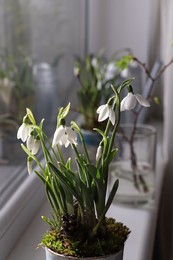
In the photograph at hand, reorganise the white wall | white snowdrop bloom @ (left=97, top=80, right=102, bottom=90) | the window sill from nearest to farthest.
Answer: the window sill < white snowdrop bloom @ (left=97, top=80, right=102, bottom=90) < the white wall

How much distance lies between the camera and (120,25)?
6.29 feet

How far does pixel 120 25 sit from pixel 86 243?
1299mm

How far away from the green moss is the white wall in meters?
1.21

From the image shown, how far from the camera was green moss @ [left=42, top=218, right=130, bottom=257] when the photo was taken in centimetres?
73

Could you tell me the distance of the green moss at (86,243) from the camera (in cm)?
73

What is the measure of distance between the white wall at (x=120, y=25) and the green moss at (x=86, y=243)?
1.21m

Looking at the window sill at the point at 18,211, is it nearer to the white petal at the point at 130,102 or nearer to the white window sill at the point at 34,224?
the white window sill at the point at 34,224

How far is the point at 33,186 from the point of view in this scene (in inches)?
43.1

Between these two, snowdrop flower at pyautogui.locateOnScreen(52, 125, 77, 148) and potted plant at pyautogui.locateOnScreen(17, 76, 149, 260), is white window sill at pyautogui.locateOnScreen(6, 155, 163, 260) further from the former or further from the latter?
snowdrop flower at pyautogui.locateOnScreen(52, 125, 77, 148)

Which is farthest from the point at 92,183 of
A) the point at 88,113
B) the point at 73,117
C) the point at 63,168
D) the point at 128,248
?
the point at 73,117

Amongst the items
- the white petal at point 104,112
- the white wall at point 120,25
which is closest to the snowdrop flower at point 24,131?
the white petal at point 104,112

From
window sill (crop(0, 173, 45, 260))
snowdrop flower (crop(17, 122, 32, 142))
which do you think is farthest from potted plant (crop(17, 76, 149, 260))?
window sill (crop(0, 173, 45, 260))

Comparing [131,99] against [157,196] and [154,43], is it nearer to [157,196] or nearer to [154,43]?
[157,196]

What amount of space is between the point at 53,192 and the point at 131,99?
18 centimetres
